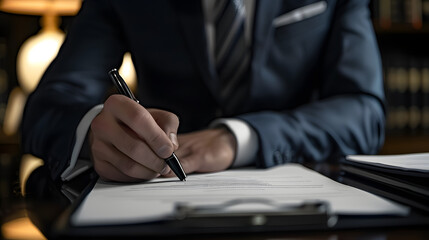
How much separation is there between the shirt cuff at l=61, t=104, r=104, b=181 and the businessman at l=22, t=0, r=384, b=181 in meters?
0.07

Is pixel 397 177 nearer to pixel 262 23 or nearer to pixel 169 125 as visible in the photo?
pixel 169 125

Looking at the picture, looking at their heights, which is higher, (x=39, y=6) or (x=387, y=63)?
(x=39, y=6)

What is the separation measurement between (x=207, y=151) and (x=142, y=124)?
0.15 meters

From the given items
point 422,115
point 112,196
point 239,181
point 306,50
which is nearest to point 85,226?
point 112,196

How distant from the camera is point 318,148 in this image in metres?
0.78

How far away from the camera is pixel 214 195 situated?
0.41m

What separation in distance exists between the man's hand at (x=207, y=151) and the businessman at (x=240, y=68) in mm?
47

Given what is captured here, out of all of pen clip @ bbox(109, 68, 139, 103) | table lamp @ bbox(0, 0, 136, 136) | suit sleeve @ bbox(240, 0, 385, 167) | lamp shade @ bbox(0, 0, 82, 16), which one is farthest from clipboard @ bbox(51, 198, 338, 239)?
lamp shade @ bbox(0, 0, 82, 16)

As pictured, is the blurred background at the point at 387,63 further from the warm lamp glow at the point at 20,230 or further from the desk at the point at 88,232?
the warm lamp glow at the point at 20,230

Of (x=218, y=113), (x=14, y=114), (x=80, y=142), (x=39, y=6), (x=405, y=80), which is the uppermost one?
(x=39, y=6)

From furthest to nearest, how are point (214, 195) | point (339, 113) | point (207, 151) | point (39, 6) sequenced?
point (39, 6), point (339, 113), point (207, 151), point (214, 195)

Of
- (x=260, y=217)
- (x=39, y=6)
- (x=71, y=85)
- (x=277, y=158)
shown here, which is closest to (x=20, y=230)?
(x=260, y=217)

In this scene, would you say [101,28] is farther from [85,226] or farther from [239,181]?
[85,226]

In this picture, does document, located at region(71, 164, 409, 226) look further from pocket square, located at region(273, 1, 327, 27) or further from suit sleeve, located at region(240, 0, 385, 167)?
pocket square, located at region(273, 1, 327, 27)
